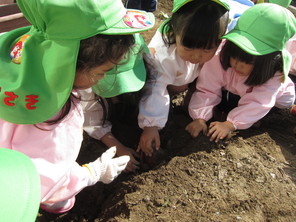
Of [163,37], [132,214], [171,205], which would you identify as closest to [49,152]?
[132,214]

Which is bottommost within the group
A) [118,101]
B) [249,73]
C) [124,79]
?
[118,101]

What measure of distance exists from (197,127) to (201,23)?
0.83m

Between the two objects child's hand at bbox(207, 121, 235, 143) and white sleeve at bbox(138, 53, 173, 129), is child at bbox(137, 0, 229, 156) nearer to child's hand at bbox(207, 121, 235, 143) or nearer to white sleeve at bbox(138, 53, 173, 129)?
white sleeve at bbox(138, 53, 173, 129)

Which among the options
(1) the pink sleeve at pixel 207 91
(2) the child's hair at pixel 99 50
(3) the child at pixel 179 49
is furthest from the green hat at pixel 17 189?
(1) the pink sleeve at pixel 207 91

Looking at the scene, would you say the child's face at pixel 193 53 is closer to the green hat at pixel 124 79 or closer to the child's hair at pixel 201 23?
the child's hair at pixel 201 23

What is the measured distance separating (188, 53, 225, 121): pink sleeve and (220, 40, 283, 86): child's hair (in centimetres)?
13

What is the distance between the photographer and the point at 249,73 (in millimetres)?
2133

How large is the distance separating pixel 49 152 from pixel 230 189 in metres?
1.09

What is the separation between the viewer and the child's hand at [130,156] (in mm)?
2174

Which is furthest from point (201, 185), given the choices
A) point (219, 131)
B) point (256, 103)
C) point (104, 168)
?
point (256, 103)

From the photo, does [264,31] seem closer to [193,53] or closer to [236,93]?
[193,53]

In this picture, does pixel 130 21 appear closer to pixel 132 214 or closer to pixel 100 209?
pixel 132 214

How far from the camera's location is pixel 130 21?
4.51ft

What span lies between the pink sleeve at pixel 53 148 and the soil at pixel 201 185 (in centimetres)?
39
